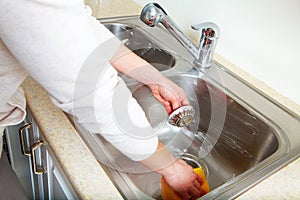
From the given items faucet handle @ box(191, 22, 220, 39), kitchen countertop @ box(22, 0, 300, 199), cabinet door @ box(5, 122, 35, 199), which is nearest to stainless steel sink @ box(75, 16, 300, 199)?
kitchen countertop @ box(22, 0, 300, 199)

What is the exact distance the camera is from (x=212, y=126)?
1.01m

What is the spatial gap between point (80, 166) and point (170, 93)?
1.22 feet

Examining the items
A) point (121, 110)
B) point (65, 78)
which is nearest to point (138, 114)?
point (121, 110)

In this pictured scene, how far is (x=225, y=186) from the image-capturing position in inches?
24.1

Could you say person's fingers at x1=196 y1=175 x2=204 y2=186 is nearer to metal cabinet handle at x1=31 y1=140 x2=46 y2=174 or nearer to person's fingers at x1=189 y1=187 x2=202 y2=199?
person's fingers at x1=189 y1=187 x2=202 y2=199

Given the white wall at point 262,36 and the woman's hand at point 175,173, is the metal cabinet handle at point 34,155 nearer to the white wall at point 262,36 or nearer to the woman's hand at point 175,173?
the woman's hand at point 175,173

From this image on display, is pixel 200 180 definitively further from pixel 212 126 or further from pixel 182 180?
pixel 212 126

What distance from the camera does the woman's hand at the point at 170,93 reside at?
0.86 m

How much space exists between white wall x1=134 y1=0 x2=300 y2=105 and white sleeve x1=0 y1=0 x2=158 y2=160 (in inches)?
20.5

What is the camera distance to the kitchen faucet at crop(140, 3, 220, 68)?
0.88m

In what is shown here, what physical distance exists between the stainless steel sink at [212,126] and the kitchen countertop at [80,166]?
0.8 inches

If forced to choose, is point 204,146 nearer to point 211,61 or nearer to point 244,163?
point 244,163

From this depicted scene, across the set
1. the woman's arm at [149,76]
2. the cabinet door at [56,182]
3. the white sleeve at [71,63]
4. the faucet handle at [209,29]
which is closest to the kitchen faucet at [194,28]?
the faucet handle at [209,29]

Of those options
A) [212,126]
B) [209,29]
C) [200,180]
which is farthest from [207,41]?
[200,180]
